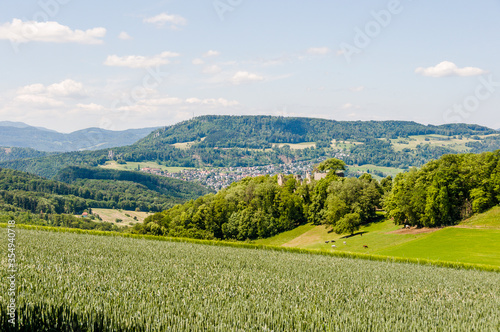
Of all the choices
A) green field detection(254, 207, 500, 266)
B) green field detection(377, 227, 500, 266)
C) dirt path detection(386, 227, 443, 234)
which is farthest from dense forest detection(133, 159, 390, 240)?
green field detection(377, 227, 500, 266)

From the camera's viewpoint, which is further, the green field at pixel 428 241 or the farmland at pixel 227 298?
the green field at pixel 428 241

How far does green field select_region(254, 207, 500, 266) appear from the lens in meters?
50.5

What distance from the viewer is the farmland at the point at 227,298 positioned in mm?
11930

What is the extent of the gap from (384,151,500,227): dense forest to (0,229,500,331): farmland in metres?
48.7

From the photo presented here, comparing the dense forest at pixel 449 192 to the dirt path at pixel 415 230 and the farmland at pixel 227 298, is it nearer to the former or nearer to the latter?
the dirt path at pixel 415 230

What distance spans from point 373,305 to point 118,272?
41.2 feet

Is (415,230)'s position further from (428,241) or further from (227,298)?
(227,298)

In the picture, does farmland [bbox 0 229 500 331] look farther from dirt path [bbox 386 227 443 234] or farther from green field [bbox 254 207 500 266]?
dirt path [bbox 386 227 443 234]

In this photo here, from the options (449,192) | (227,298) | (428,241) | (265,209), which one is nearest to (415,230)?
(449,192)

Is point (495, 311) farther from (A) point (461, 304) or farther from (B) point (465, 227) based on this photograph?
(B) point (465, 227)

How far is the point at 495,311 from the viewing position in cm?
1653

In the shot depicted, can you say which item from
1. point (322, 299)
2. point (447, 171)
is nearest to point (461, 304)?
point (322, 299)

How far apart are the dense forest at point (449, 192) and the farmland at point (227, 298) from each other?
48.7 meters

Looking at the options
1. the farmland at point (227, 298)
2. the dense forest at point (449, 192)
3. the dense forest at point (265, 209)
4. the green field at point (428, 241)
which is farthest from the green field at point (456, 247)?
the dense forest at point (265, 209)
